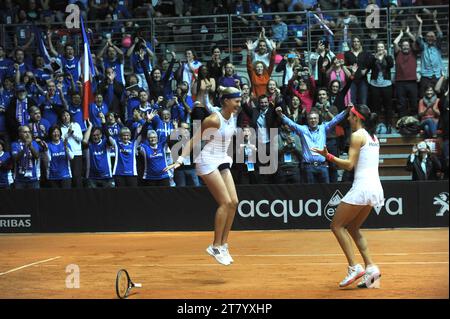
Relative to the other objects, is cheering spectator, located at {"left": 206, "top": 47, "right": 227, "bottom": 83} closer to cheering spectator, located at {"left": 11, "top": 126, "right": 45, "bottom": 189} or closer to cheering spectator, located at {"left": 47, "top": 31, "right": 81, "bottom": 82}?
cheering spectator, located at {"left": 47, "top": 31, "right": 81, "bottom": 82}

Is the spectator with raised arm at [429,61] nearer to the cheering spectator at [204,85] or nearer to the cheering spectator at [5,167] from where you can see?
the cheering spectator at [204,85]

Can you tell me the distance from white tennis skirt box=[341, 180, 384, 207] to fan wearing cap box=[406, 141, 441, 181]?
8161 millimetres

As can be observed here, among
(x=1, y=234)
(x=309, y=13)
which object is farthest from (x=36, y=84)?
(x=309, y=13)

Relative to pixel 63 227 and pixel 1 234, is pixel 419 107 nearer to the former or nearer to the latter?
pixel 63 227

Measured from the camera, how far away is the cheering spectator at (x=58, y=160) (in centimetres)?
1697

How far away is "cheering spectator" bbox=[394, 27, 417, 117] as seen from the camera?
17.8 meters

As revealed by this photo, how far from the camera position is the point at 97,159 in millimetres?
17047

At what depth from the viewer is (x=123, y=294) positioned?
8.54 m

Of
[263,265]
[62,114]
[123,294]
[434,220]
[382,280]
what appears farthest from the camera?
[62,114]

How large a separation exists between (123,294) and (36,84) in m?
11.2

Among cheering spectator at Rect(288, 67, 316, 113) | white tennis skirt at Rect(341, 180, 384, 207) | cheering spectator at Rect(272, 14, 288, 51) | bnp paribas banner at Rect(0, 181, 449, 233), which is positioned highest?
cheering spectator at Rect(272, 14, 288, 51)

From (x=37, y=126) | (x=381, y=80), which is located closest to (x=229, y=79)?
(x=381, y=80)

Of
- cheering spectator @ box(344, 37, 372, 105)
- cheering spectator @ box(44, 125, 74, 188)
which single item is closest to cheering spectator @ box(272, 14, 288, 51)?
cheering spectator @ box(344, 37, 372, 105)

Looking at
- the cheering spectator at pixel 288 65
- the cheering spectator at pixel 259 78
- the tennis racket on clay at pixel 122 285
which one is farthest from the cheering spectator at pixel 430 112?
the tennis racket on clay at pixel 122 285
